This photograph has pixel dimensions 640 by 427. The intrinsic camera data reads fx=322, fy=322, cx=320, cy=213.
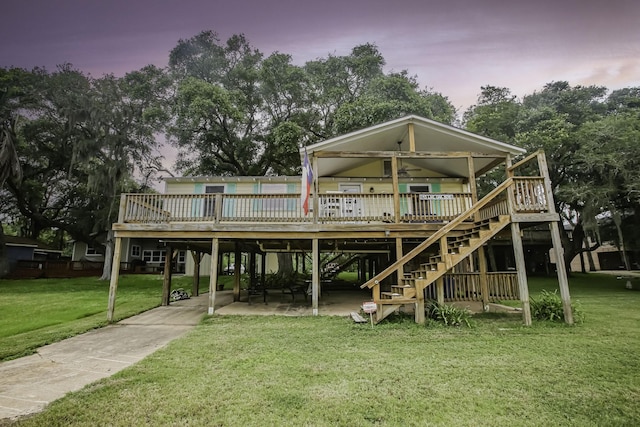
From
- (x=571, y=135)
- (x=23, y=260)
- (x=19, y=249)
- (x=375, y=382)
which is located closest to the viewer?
(x=375, y=382)

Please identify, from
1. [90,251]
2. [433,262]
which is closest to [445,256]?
[433,262]

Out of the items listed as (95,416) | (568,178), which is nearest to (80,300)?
(95,416)

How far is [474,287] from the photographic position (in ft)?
29.6

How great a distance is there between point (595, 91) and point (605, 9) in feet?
62.2

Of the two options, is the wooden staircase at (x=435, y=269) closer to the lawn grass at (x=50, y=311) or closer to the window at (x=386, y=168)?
the window at (x=386, y=168)

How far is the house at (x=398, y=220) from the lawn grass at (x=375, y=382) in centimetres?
187

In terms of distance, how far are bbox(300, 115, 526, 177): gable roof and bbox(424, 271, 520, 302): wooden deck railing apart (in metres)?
4.16

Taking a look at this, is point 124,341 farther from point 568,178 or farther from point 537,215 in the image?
point 568,178

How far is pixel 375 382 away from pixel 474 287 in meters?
5.82

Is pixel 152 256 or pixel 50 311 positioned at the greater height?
pixel 152 256

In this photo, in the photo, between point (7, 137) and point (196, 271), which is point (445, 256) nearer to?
point (196, 271)

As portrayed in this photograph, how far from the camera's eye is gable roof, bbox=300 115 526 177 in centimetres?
1082

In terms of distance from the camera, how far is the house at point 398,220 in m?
8.55

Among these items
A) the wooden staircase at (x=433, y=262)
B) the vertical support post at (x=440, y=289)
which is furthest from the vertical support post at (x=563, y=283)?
the vertical support post at (x=440, y=289)
